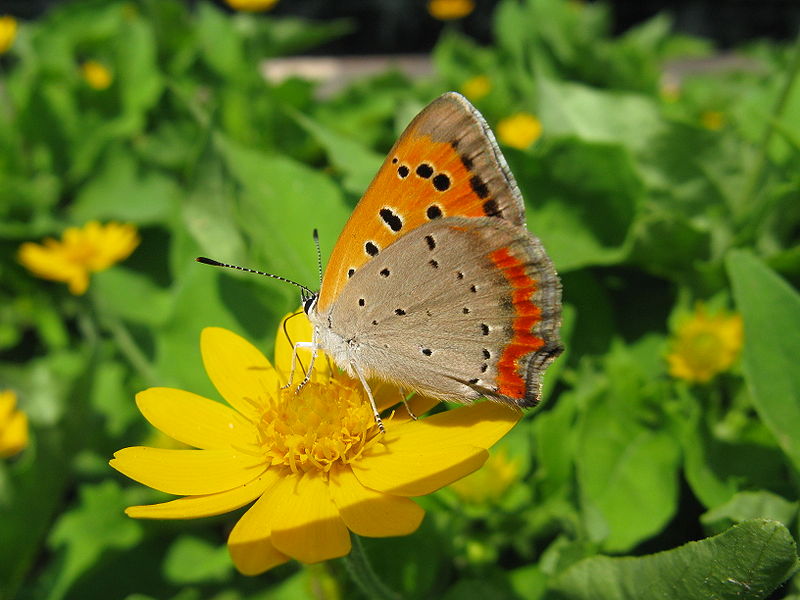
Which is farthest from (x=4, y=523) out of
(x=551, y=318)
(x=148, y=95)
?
(x=148, y=95)

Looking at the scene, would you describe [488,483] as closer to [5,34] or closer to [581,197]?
[581,197]

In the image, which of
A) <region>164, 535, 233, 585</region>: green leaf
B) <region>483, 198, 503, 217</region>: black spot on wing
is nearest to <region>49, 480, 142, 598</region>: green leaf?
<region>164, 535, 233, 585</region>: green leaf

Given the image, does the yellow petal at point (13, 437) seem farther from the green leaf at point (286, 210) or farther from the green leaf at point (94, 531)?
the green leaf at point (286, 210)

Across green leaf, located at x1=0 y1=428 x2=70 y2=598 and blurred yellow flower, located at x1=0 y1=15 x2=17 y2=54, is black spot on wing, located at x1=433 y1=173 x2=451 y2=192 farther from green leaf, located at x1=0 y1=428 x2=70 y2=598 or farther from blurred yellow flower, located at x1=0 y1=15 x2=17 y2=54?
blurred yellow flower, located at x1=0 y1=15 x2=17 y2=54

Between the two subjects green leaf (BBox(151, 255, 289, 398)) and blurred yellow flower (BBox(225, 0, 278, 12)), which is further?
blurred yellow flower (BBox(225, 0, 278, 12))

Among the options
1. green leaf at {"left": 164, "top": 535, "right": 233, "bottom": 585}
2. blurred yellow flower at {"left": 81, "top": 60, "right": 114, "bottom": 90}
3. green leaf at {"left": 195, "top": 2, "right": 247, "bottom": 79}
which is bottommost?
green leaf at {"left": 164, "top": 535, "right": 233, "bottom": 585}

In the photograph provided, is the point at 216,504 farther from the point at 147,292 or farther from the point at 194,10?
the point at 194,10
